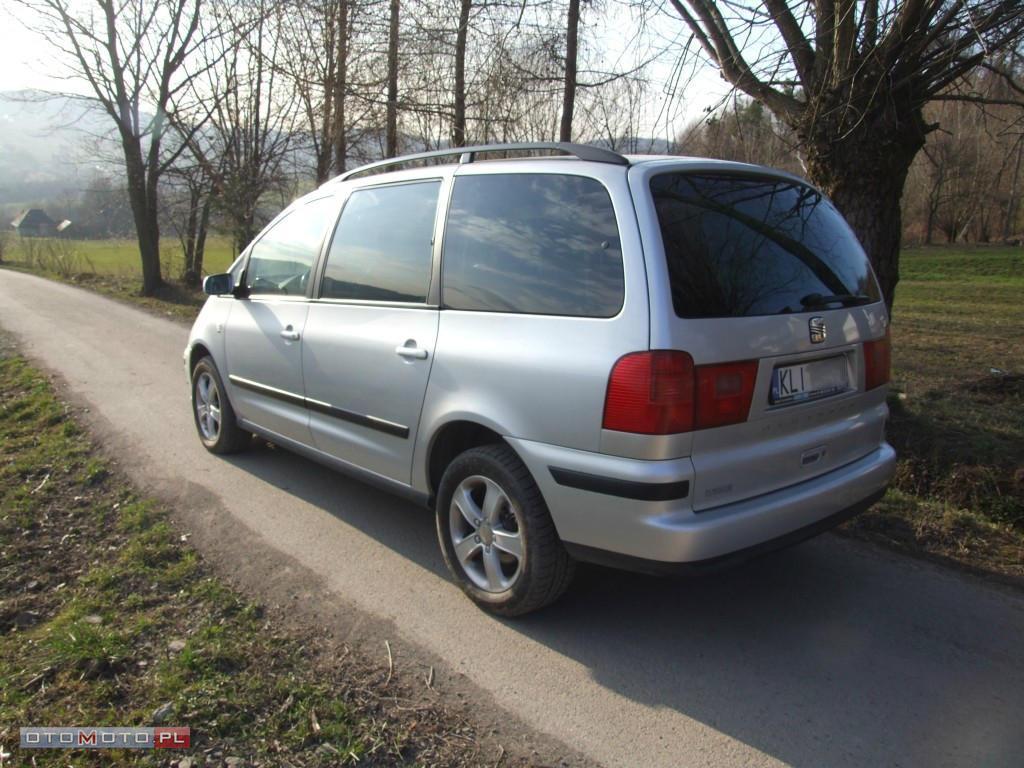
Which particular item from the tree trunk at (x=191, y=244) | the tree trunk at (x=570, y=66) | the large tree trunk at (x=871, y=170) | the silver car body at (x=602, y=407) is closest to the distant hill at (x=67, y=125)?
the tree trunk at (x=191, y=244)

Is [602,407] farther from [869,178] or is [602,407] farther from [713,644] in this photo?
[869,178]

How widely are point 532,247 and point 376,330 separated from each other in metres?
1.05

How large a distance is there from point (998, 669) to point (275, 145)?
62.1 ft

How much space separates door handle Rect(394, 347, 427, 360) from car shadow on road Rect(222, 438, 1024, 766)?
110 cm

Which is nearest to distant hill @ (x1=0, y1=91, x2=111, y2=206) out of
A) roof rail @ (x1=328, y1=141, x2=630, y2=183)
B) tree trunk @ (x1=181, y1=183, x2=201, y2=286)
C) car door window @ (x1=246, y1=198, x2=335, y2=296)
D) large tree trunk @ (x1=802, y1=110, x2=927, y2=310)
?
tree trunk @ (x1=181, y1=183, x2=201, y2=286)

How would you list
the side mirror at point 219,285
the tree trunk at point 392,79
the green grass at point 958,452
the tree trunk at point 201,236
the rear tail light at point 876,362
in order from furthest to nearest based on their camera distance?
1. the tree trunk at point 201,236
2. the tree trunk at point 392,79
3. the side mirror at point 219,285
4. the green grass at point 958,452
5. the rear tail light at point 876,362

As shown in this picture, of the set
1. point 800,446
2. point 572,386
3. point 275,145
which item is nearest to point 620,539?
point 572,386

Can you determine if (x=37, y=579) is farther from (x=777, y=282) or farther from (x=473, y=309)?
(x=777, y=282)

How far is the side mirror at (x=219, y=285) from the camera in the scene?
17.1ft

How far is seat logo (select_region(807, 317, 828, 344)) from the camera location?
304cm

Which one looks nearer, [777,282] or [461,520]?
[777,282]

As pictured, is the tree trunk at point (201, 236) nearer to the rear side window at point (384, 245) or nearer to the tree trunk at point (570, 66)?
the tree trunk at point (570, 66)

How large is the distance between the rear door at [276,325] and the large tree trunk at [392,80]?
8935mm

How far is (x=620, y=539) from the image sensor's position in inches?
110
